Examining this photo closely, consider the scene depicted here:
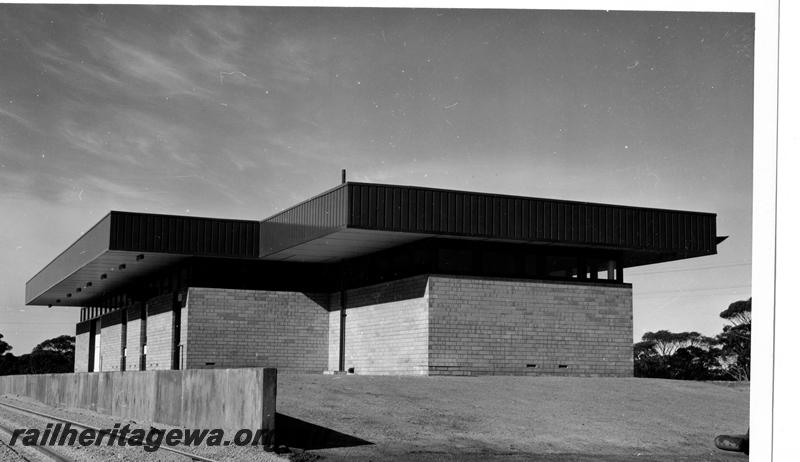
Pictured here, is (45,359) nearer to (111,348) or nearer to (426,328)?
(111,348)

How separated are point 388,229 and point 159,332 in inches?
542

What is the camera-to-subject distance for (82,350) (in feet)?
167

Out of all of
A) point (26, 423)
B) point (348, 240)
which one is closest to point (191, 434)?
point (26, 423)

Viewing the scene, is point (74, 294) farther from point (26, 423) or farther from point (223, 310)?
point (26, 423)

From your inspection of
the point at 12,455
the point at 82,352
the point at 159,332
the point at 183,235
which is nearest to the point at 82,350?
the point at 82,352

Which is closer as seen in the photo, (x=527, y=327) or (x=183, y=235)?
(x=527, y=327)

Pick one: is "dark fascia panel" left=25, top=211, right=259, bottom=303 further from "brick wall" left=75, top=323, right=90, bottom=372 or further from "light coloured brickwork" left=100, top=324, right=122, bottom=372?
"brick wall" left=75, top=323, right=90, bottom=372

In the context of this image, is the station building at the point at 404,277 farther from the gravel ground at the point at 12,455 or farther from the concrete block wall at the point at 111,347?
the gravel ground at the point at 12,455

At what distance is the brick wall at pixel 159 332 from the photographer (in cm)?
3312

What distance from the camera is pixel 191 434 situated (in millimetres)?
15734

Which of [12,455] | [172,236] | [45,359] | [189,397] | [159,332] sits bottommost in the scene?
[45,359]

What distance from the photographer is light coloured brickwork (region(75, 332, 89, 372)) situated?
4903 cm

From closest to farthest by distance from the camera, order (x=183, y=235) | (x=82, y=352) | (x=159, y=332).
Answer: (x=183, y=235)
(x=159, y=332)
(x=82, y=352)

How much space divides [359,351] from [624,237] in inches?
345
